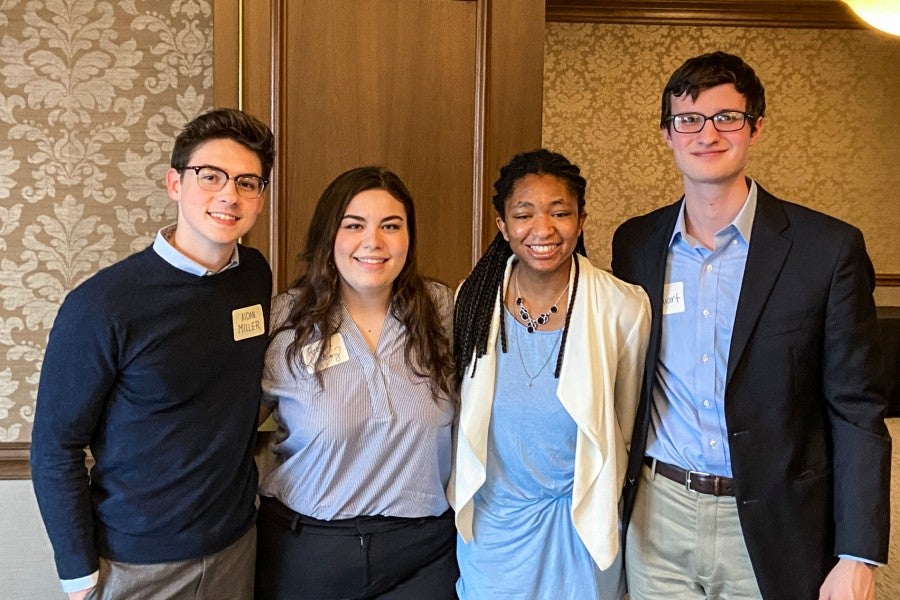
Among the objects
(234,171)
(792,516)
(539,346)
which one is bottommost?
(792,516)

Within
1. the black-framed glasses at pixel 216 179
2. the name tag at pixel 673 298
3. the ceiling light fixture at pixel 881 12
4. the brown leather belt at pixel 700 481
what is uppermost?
the ceiling light fixture at pixel 881 12

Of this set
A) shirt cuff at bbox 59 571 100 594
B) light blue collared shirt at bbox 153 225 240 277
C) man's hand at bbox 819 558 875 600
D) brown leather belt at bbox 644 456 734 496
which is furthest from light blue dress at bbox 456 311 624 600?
shirt cuff at bbox 59 571 100 594

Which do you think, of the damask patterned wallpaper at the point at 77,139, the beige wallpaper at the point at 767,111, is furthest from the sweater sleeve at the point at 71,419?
the beige wallpaper at the point at 767,111

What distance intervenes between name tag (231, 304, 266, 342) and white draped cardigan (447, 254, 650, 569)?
19.9 inches

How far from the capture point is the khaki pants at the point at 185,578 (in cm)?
147

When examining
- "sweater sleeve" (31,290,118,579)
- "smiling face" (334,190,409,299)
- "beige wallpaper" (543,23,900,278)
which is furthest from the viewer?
"beige wallpaper" (543,23,900,278)

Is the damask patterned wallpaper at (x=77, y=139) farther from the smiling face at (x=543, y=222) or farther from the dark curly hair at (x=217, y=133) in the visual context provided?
the smiling face at (x=543, y=222)

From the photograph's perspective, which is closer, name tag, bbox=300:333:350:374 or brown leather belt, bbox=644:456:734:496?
brown leather belt, bbox=644:456:734:496

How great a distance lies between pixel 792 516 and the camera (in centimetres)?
154

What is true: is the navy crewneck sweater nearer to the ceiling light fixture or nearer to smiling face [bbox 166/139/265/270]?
smiling face [bbox 166/139/265/270]

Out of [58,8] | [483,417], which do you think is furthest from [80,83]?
[483,417]

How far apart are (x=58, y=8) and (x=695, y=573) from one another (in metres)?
2.23

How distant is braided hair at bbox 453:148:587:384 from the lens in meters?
1.73

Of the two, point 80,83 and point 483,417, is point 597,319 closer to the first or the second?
point 483,417
